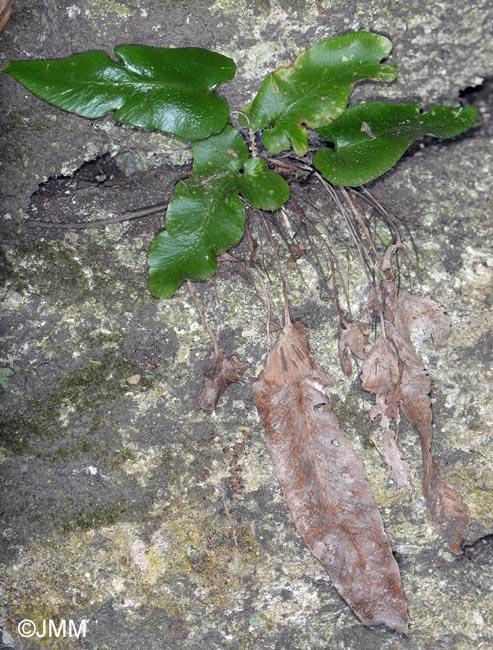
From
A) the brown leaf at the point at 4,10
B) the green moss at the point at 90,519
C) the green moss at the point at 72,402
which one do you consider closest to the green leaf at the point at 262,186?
the green moss at the point at 72,402

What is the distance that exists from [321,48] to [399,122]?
0.85 feet

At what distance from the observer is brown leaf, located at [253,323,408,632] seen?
174 centimetres

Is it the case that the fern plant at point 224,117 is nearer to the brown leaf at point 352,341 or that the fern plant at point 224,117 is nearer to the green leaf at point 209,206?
the green leaf at point 209,206

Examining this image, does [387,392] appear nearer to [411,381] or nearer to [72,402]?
[411,381]

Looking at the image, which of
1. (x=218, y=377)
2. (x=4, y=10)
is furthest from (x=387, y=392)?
(x=4, y=10)

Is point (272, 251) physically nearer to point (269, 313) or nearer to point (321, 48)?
point (269, 313)

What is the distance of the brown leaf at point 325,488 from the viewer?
1739 millimetres

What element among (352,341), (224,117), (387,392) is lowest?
(387,392)

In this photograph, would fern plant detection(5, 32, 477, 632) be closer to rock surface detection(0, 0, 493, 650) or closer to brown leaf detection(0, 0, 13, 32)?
rock surface detection(0, 0, 493, 650)

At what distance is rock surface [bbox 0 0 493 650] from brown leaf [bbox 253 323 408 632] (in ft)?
0.26

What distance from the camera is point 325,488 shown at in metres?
1.74

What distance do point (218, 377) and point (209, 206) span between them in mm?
440

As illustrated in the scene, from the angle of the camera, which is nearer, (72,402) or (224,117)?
(224,117)

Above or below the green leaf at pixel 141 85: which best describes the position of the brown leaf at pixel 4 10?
above
